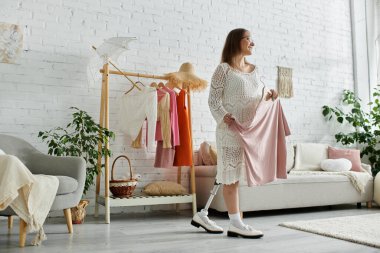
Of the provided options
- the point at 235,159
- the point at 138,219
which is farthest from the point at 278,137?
the point at 138,219

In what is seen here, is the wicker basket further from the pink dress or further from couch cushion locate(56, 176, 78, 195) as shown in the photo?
the pink dress

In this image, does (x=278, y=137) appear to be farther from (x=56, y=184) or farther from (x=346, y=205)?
(x=346, y=205)

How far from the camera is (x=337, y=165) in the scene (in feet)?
14.7

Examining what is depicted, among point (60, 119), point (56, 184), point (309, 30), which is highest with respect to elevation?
point (309, 30)

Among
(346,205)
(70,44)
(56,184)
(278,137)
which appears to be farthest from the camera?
(346,205)

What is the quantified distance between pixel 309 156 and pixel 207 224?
7.83 feet

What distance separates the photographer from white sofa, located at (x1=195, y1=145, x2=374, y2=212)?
3747mm

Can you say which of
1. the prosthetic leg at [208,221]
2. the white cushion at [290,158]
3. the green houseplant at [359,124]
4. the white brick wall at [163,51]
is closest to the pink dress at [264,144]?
the prosthetic leg at [208,221]

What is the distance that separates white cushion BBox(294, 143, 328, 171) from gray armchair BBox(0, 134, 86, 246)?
2.73 meters

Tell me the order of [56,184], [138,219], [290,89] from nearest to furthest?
[56,184]
[138,219]
[290,89]

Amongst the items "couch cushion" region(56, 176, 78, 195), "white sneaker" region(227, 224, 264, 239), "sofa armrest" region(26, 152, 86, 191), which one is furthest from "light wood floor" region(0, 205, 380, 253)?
"sofa armrest" region(26, 152, 86, 191)

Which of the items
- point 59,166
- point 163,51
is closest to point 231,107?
point 59,166

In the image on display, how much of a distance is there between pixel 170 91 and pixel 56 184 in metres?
1.59

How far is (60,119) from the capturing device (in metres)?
3.85
